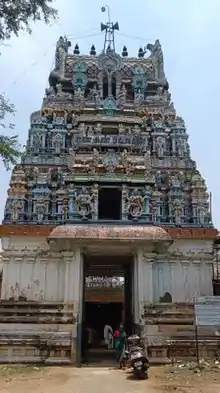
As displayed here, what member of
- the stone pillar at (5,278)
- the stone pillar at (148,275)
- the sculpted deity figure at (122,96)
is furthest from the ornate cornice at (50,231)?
the sculpted deity figure at (122,96)

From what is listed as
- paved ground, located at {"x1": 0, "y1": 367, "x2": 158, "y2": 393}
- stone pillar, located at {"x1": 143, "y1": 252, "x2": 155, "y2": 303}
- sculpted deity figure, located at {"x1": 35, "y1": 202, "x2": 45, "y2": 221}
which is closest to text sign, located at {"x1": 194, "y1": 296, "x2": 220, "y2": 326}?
paved ground, located at {"x1": 0, "y1": 367, "x2": 158, "y2": 393}

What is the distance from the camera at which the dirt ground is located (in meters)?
10.9

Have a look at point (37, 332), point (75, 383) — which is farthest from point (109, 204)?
point (75, 383)

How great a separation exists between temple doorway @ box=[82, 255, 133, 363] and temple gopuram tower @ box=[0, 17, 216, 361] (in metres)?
0.25

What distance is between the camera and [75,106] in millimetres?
25891

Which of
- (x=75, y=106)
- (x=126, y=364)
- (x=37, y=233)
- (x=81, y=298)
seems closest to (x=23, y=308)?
(x=81, y=298)

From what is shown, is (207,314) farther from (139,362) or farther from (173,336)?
(139,362)

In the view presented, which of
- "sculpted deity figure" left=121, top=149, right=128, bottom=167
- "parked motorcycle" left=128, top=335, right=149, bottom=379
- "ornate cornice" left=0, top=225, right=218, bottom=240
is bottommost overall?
"parked motorcycle" left=128, top=335, right=149, bottom=379

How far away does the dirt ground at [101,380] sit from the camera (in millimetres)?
10945

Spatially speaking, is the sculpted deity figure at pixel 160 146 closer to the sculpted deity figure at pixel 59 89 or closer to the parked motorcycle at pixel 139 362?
the sculpted deity figure at pixel 59 89

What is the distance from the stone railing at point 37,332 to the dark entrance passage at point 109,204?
6.76 m

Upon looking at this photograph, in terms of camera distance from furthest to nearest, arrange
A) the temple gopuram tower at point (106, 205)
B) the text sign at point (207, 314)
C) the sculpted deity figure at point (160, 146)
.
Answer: the sculpted deity figure at point (160, 146) → the temple gopuram tower at point (106, 205) → the text sign at point (207, 314)

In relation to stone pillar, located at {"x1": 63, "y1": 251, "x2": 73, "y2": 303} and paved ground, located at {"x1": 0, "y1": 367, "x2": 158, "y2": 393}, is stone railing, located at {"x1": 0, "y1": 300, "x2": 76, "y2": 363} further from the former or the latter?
paved ground, located at {"x1": 0, "y1": 367, "x2": 158, "y2": 393}

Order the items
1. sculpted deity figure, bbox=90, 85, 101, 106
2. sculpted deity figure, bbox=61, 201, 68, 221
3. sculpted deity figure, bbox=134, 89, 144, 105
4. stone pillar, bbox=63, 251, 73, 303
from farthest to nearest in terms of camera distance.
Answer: sculpted deity figure, bbox=134, 89, 144, 105 → sculpted deity figure, bbox=90, 85, 101, 106 → sculpted deity figure, bbox=61, 201, 68, 221 → stone pillar, bbox=63, 251, 73, 303
